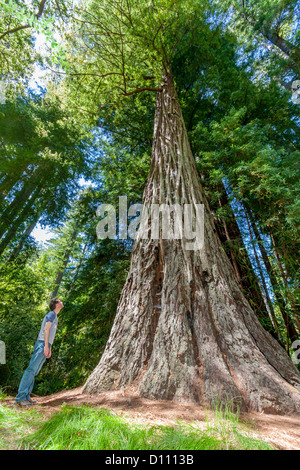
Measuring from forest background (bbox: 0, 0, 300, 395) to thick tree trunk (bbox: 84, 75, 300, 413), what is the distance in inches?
50.5

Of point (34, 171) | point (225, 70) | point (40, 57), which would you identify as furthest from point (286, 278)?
point (34, 171)

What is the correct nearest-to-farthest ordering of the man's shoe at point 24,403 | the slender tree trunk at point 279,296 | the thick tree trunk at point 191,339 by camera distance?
1. the thick tree trunk at point 191,339
2. the man's shoe at point 24,403
3. the slender tree trunk at point 279,296

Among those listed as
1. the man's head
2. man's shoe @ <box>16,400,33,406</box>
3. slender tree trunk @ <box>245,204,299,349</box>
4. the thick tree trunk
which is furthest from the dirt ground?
slender tree trunk @ <box>245,204,299,349</box>

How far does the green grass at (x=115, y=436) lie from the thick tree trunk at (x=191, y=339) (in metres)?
0.46

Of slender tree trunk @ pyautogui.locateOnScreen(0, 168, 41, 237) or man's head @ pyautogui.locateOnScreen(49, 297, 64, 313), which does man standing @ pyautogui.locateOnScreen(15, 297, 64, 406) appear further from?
slender tree trunk @ pyautogui.locateOnScreen(0, 168, 41, 237)

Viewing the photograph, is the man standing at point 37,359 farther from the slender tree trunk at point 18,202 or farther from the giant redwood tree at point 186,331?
the slender tree trunk at point 18,202

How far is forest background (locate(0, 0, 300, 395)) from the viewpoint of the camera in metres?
3.43

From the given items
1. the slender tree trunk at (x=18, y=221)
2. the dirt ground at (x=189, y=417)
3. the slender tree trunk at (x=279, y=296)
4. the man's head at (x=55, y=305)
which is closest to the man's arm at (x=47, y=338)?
the man's head at (x=55, y=305)

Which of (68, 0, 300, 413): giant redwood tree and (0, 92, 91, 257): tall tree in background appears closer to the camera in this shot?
(68, 0, 300, 413): giant redwood tree

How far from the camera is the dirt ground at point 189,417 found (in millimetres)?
1111

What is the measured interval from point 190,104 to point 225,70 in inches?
47.3

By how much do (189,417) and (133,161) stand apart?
200 inches

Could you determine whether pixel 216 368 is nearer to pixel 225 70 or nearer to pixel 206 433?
pixel 206 433

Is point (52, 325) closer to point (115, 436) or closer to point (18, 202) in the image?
point (115, 436)
